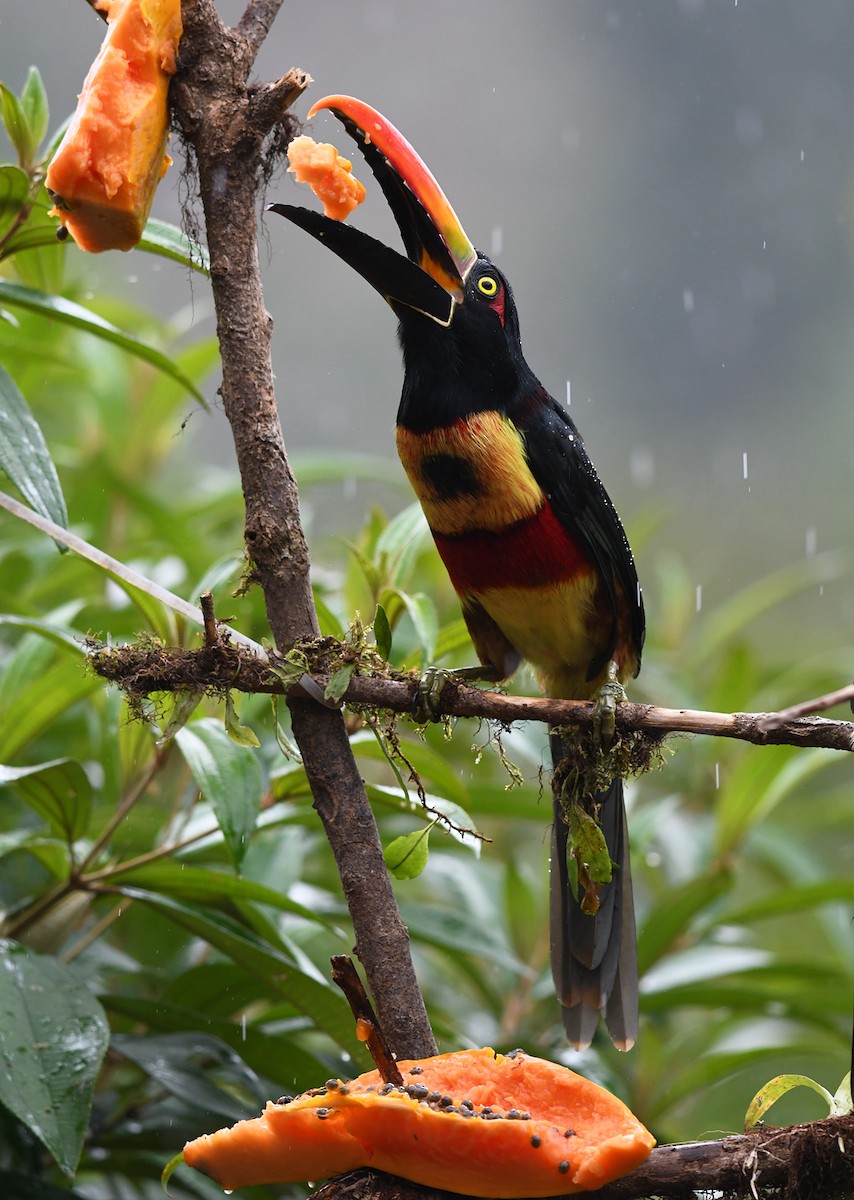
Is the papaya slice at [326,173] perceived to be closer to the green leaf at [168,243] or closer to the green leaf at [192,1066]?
the green leaf at [168,243]

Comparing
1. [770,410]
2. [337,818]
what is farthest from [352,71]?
[337,818]

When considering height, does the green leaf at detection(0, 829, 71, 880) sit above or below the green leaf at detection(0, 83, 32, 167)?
below

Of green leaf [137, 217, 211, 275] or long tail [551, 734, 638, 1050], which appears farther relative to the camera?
long tail [551, 734, 638, 1050]

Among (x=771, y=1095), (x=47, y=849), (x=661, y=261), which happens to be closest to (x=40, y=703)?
(x=47, y=849)

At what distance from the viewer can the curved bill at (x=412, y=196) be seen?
1312 mm

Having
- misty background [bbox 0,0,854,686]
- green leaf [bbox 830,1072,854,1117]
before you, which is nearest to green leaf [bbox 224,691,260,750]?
green leaf [bbox 830,1072,854,1117]

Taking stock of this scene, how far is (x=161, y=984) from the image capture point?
1.77 meters

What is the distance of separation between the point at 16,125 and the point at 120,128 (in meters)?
0.38

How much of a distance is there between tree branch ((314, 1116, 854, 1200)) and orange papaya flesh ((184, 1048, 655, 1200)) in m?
0.02

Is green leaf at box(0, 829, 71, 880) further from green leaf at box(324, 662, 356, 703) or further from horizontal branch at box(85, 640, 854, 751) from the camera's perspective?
green leaf at box(324, 662, 356, 703)

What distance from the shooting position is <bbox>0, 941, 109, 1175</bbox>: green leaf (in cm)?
121

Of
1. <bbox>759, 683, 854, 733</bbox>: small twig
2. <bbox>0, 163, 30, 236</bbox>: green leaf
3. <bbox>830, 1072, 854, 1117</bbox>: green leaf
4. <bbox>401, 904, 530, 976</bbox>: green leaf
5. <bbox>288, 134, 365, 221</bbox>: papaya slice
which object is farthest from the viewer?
<bbox>401, 904, 530, 976</bbox>: green leaf

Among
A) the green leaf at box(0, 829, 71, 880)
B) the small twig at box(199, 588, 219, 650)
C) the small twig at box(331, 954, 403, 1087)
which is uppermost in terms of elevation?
the small twig at box(199, 588, 219, 650)

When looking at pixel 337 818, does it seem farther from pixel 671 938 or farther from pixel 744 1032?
pixel 744 1032
